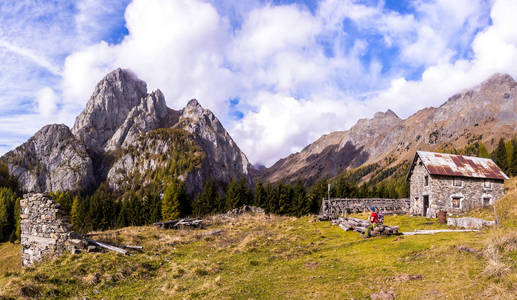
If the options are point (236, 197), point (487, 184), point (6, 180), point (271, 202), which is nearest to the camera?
point (487, 184)

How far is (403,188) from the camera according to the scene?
107 m

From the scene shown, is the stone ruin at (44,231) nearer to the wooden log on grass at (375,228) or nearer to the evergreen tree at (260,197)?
the wooden log on grass at (375,228)

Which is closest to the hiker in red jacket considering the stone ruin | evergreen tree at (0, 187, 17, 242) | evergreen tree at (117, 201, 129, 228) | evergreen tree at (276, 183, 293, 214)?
the stone ruin

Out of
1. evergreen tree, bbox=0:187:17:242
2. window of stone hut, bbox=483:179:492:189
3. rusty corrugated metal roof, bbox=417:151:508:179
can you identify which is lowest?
evergreen tree, bbox=0:187:17:242

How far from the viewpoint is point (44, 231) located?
1823 cm

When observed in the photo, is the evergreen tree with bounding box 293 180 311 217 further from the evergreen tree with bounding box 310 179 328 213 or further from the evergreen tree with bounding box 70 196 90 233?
the evergreen tree with bounding box 70 196 90 233

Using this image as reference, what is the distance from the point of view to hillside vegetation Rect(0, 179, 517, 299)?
34.6 feet

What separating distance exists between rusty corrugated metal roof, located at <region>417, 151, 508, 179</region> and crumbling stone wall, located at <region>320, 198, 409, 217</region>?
45.5 ft

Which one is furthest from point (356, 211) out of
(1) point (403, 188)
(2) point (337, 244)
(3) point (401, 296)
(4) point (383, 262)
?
(1) point (403, 188)

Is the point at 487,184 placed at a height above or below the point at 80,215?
above

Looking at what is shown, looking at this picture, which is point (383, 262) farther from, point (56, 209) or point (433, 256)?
point (56, 209)

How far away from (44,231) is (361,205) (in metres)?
48.8

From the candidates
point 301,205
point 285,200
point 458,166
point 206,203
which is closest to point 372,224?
point 458,166

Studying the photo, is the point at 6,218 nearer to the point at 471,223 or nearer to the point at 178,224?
the point at 178,224
